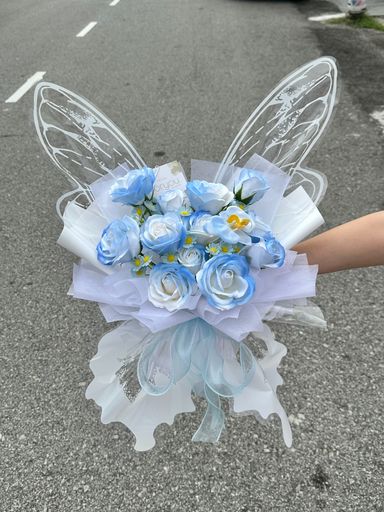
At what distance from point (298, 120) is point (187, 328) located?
0.62m

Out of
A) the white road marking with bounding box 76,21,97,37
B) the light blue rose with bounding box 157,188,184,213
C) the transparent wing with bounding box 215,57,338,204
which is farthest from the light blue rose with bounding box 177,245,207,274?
the white road marking with bounding box 76,21,97,37

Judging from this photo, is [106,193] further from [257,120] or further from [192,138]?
[192,138]

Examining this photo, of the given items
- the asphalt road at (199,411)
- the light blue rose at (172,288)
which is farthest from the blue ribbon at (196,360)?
the asphalt road at (199,411)

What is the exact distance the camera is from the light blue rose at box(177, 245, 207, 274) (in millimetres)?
1167

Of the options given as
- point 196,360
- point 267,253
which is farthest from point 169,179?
point 196,360

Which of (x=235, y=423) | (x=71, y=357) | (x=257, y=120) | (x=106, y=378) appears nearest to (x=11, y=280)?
(x=71, y=357)

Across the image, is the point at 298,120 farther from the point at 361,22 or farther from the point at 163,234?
the point at 361,22

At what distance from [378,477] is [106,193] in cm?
149

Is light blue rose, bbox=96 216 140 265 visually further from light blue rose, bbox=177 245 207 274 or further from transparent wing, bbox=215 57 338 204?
transparent wing, bbox=215 57 338 204

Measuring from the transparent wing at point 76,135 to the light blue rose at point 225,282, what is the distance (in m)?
0.44

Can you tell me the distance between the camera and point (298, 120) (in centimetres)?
140

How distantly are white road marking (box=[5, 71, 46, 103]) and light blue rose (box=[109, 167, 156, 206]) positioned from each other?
524 centimetres

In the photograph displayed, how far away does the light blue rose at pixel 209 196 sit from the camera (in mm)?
1198

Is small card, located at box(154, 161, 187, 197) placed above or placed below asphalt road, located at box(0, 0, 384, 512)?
above
